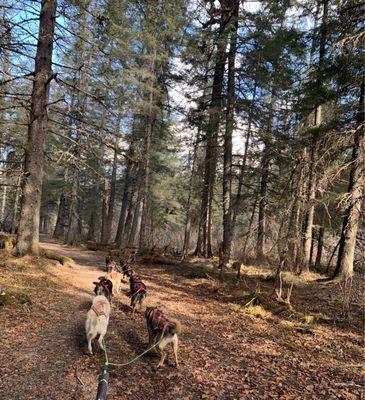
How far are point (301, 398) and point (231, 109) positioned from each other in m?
11.9

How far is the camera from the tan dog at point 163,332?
5027 mm

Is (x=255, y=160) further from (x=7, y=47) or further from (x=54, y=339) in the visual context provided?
(x=54, y=339)

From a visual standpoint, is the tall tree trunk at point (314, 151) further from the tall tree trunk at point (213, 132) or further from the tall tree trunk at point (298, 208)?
the tall tree trunk at point (213, 132)

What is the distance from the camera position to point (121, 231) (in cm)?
2538

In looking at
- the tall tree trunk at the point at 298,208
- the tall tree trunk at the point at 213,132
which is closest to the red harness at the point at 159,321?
the tall tree trunk at the point at 298,208

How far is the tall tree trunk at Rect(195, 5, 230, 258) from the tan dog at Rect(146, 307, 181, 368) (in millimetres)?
10706

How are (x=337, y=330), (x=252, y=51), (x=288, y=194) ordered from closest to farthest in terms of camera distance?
(x=337, y=330), (x=288, y=194), (x=252, y=51)

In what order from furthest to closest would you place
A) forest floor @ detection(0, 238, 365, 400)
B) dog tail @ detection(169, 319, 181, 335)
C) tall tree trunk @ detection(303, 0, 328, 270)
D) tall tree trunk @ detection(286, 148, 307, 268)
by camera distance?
1. tall tree trunk @ detection(286, 148, 307, 268)
2. tall tree trunk @ detection(303, 0, 328, 270)
3. dog tail @ detection(169, 319, 181, 335)
4. forest floor @ detection(0, 238, 365, 400)

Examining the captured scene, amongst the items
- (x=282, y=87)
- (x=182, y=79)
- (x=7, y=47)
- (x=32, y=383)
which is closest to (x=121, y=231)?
(x=182, y=79)

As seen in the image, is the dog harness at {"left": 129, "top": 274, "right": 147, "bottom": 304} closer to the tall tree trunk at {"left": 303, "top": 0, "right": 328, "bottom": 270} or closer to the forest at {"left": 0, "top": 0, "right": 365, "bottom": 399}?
the forest at {"left": 0, "top": 0, "right": 365, "bottom": 399}

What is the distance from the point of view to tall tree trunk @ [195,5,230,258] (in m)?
14.8

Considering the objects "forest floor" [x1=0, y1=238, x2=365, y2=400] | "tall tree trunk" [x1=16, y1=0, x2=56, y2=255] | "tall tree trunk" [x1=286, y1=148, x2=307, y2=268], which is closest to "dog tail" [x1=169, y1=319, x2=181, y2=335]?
"forest floor" [x1=0, y1=238, x2=365, y2=400]

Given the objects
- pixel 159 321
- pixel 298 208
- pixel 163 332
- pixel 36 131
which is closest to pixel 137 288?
pixel 159 321

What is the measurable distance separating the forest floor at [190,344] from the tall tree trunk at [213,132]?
6.82 metres
